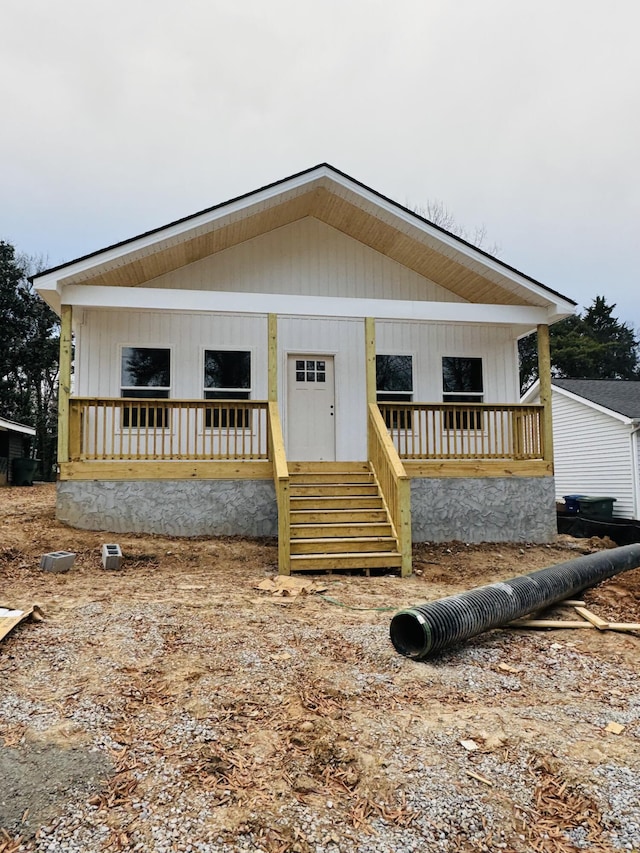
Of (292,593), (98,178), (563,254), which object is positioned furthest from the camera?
(563,254)

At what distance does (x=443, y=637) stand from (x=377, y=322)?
7.22 m

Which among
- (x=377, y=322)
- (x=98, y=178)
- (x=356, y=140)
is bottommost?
(x=377, y=322)

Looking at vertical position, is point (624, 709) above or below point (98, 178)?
below

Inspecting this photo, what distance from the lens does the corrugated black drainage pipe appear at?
379cm

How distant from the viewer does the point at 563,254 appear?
144 ft

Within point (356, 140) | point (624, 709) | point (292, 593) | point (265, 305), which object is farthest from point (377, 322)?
point (356, 140)

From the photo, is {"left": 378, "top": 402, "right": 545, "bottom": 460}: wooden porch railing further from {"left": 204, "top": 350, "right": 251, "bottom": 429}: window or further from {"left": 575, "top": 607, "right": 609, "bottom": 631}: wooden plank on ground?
{"left": 575, "top": 607, "right": 609, "bottom": 631}: wooden plank on ground

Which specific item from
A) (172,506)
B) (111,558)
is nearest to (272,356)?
(172,506)

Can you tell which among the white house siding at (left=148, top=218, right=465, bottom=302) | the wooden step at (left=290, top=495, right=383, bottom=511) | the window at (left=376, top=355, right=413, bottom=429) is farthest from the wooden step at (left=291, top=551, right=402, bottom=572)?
the white house siding at (left=148, top=218, right=465, bottom=302)

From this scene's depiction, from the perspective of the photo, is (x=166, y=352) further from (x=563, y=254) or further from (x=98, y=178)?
(x=563, y=254)

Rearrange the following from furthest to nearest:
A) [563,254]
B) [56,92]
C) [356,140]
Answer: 1. [563,254]
2. [356,140]
3. [56,92]

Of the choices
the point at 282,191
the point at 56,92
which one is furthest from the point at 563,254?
the point at 282,191

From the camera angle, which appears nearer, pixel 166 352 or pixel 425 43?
pixel 166 352

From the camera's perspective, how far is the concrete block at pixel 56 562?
6168 millimetres
